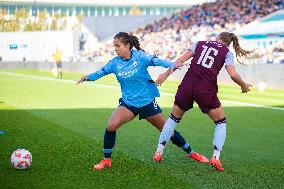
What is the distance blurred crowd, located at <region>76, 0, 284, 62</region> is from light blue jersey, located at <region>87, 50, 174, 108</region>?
2923cm

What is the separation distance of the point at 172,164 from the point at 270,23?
31.1m

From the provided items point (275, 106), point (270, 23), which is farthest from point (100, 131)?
point (270, 23)

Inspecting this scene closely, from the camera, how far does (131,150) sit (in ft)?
32.0

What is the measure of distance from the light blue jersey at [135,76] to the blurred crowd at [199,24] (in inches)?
1151

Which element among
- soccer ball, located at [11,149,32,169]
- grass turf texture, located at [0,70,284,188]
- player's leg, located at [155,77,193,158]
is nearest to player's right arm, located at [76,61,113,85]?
player's leg, located at [155,77,193,158]

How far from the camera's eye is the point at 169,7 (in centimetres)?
12006

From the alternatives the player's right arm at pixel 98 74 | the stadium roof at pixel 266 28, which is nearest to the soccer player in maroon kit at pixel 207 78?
the player's right arm at pixel 98 74

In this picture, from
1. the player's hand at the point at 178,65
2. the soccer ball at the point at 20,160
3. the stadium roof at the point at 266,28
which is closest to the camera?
the soccer ball at the point at 20,160

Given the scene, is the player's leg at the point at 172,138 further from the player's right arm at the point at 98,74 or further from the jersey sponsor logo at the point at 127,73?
the player's right arm at the point at 98,74

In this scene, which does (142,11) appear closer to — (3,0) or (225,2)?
(3,0)

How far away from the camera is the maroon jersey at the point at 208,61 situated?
7969 millimetres

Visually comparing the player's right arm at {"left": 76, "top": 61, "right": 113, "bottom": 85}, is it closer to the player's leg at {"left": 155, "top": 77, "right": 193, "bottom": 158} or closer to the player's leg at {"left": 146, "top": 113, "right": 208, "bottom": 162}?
the player's leg at {"left": 146, "top": 113, "right": 208, "bottom": 162}

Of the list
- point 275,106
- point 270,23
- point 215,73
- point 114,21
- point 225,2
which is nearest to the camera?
point 215,73

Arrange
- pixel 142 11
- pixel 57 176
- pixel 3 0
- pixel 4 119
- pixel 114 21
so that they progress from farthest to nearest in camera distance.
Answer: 1. pixel 142 11
2. pixel 3 0
3. pixel 114 21
4. pixel 4 119
5. pixel 57 176
